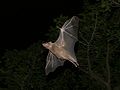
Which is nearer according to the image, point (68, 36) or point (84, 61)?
point (68, 36)

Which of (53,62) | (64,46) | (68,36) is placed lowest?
(53,62)

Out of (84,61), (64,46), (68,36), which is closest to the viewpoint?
(64,46)

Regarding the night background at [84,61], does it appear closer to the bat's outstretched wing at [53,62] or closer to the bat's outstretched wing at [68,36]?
the bat's outstretched wing at [68,36]

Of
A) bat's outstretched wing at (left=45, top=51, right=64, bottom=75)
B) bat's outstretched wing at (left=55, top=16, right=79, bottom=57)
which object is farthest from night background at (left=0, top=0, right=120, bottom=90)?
bat's outstretched wing at (left=45, top=51, right=64, bottom=75)

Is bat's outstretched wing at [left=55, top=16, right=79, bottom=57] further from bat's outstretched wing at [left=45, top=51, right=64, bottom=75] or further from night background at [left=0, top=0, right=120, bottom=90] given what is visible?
bat's outstretched wing at [left=45, top=51, right=64, bottom=75]

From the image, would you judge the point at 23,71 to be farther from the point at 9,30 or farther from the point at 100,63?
the point at 9,30

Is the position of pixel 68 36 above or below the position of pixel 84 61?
above

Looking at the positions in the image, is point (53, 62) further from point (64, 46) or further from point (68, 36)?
point (68, 36)

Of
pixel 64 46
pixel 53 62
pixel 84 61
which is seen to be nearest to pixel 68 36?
pixel 64 46

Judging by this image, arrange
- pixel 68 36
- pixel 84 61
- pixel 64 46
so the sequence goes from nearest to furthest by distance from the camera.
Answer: pixel 64 46
pixel 68 36
pixel 84 61
